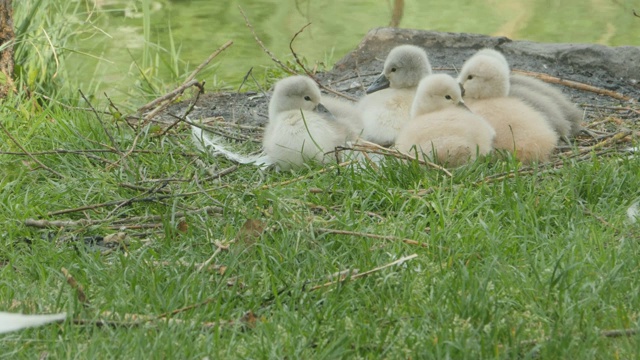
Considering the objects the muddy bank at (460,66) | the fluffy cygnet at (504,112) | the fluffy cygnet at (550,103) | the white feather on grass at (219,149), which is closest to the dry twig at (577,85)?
the muddy bank at (460,66)

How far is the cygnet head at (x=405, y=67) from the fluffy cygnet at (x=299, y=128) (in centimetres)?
60

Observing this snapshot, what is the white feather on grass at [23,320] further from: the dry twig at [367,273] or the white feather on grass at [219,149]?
the white feather on grass at [219,149]

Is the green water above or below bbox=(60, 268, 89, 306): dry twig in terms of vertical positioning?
below

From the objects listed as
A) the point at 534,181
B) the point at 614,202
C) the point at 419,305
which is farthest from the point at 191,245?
the point at 614,202

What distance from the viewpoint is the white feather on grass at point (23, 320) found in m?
3.53

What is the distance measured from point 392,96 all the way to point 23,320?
2.86m

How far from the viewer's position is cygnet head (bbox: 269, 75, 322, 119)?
18.1 feet

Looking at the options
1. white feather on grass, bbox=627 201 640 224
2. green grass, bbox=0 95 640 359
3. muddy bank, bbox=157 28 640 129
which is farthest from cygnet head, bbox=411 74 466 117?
muddy bank, bbox=157 28 640 129

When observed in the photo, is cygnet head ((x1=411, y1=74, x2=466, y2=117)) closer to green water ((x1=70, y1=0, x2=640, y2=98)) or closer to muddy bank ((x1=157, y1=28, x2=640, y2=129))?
muddy bank ((x1=157, y1=28, x2=640, y2=129))

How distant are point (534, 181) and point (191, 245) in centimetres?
159

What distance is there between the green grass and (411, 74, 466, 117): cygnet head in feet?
1.62

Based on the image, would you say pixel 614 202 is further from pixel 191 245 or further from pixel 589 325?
pixel 191 245

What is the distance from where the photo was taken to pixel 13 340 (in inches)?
137

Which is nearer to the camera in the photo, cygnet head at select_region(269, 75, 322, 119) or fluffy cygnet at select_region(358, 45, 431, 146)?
cygnet head at select_region(269, 75, 322, 119)
